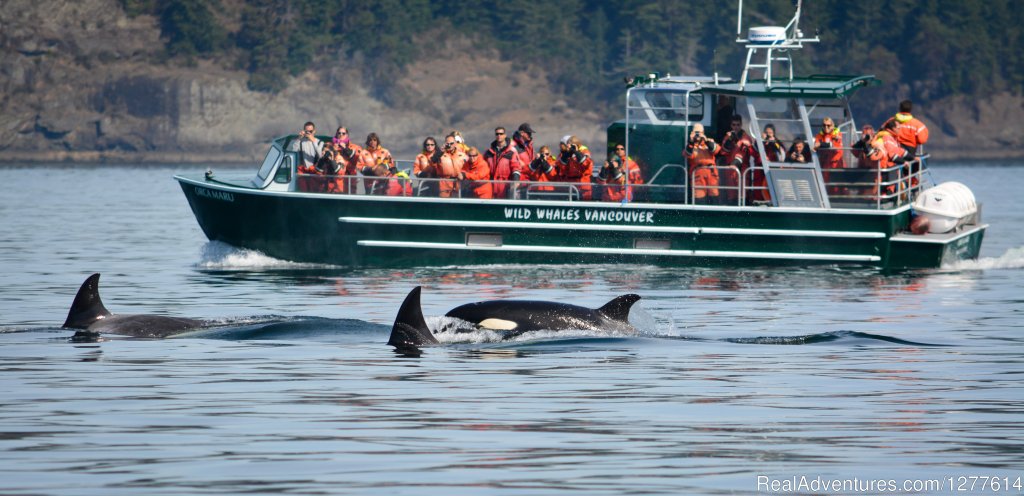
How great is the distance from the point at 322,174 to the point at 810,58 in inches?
4417

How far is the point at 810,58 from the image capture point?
140 meters

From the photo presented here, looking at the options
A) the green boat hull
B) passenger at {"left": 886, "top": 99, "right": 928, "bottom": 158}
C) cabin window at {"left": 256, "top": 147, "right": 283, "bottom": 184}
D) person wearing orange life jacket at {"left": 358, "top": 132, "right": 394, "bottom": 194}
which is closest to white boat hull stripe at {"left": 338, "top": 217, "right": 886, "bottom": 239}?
the green boat hull

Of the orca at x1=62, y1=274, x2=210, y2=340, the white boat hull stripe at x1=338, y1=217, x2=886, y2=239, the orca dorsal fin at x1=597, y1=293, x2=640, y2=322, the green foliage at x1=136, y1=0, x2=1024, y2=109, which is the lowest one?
the orca at x1=62, y1=274, x2=210, y2=340

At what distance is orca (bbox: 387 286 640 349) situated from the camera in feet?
63.1

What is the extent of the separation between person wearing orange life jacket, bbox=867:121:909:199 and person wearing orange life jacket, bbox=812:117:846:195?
63 centimetres

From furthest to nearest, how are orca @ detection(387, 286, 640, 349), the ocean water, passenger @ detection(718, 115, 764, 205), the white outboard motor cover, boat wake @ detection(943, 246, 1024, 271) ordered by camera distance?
boat wake @ detection(943, 246, 1024, 271), the white outboard motor cover, passenger @ detection(718, 115, 764, 205), orca @ detection(387, 286, 640, 349), the ocean water

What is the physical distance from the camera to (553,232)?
31875 mm

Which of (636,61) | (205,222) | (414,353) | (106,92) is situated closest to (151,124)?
(106,92)

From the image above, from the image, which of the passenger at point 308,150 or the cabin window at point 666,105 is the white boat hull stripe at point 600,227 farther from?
the cabin window at point 666,105

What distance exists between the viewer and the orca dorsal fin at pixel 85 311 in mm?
20141

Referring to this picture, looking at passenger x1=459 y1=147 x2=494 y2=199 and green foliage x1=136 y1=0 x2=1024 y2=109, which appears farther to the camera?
green foliage x1=136 y1=0 x2=1024 y2=109

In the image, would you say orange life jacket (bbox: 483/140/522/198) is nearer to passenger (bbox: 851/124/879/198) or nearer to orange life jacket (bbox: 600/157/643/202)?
orange life jacket (bbox: 600/157/643/202)

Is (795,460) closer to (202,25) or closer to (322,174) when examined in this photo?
(322,174)

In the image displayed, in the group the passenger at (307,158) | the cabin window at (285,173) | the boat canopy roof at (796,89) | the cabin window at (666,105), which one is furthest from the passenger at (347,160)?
the boat canopy roof at (796,89)
